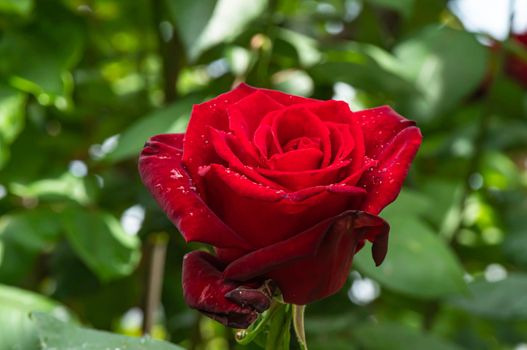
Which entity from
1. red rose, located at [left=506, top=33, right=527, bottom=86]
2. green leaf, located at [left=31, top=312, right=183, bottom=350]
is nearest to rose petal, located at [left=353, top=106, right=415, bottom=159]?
green leaf, located at [left=31, top=312, right=183, bottom=350]

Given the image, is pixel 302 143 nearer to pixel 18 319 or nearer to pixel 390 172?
pixel 390 172

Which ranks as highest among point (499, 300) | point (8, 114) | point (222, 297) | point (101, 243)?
point (222, 297)

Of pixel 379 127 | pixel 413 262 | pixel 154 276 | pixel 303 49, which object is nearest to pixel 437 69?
pixel 303 49

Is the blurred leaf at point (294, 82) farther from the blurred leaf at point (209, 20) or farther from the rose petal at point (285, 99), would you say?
the rose petal at point (285, 99)

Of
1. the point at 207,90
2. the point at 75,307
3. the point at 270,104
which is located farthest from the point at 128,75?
the point at 270,104

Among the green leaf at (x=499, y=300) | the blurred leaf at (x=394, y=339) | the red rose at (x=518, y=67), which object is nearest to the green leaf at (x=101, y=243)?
the blurred leaf at (x=394, y=339)

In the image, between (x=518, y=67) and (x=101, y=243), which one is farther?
(x=518, y=67)

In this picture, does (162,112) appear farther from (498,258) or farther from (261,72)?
(498,258)
